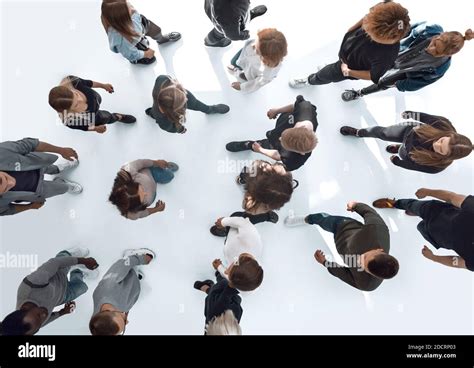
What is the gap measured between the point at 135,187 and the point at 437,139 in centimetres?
230

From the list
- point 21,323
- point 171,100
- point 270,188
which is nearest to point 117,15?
point 171,100

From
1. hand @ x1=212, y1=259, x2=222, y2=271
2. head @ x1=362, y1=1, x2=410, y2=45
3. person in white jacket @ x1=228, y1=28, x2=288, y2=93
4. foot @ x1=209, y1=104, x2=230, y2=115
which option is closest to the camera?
head @ x1=362, y1=1, x2=410, y2=45

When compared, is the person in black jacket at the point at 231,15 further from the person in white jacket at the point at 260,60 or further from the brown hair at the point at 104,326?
the brown hair at the point at 104,326

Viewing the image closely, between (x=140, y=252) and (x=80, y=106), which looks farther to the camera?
(x=140, y=252)

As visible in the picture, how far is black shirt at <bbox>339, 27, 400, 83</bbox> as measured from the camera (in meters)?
2.57

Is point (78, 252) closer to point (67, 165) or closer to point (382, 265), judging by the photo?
point (67, 165)

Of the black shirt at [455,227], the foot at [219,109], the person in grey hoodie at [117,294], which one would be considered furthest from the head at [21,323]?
the black shirt at [455,227]

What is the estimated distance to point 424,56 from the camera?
105 inches

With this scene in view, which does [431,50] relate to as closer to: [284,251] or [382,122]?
[382,122]

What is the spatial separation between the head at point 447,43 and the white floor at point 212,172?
114cm

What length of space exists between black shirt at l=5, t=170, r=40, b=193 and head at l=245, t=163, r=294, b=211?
73.5 inches

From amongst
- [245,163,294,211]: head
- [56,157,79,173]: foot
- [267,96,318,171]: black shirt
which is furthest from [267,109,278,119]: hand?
[56,157,79,173]: foot

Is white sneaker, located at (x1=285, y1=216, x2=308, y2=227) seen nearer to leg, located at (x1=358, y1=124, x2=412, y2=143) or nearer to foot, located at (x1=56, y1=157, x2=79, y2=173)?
leg, located at (x1=358, y1=124, x2=412, y2=143)

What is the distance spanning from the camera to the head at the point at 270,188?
2512 mm
